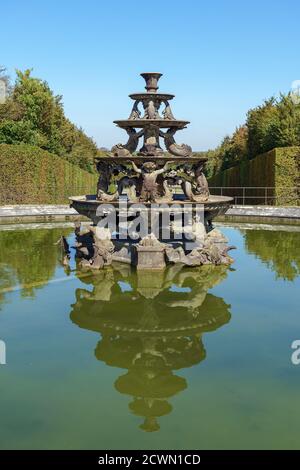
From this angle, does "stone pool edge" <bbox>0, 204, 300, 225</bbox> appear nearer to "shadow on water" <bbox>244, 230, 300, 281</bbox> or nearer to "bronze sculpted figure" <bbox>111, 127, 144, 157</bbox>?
"shadow on water" <bbox>244, 230, 300, 281</bbox>

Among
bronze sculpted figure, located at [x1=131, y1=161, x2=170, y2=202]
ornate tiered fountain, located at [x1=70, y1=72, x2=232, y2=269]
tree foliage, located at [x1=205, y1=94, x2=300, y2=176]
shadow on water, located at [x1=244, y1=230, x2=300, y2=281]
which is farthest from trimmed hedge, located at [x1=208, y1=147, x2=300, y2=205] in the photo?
bronze sculpted figure, located at [x1=131, y1=161, x2=170, y2=202]

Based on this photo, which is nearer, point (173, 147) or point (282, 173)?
point (173, 147)

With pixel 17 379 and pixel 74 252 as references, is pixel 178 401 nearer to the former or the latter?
pixel 17 379

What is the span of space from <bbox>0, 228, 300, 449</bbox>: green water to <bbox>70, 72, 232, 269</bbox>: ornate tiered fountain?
145 cm

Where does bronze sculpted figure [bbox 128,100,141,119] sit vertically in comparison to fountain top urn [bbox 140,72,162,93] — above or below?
below

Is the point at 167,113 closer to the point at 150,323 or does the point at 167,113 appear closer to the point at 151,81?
the point at 151,81

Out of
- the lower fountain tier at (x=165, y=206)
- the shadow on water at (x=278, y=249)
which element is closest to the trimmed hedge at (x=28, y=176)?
the shadow on water at (x=278, y=249)

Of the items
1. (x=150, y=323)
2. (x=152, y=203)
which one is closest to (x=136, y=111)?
(x=152, y=203)

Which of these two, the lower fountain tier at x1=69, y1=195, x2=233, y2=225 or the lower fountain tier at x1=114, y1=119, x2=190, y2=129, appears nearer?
the lower fountain tier at x1=69, y1=195, x2=233, y2=225

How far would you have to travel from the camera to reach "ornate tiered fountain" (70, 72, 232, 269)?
14422 millimetres

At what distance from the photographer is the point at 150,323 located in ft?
29.2

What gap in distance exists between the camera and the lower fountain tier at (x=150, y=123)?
15945 millimetres

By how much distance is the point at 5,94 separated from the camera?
46.0 meters

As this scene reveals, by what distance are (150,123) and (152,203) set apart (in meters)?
3.02
